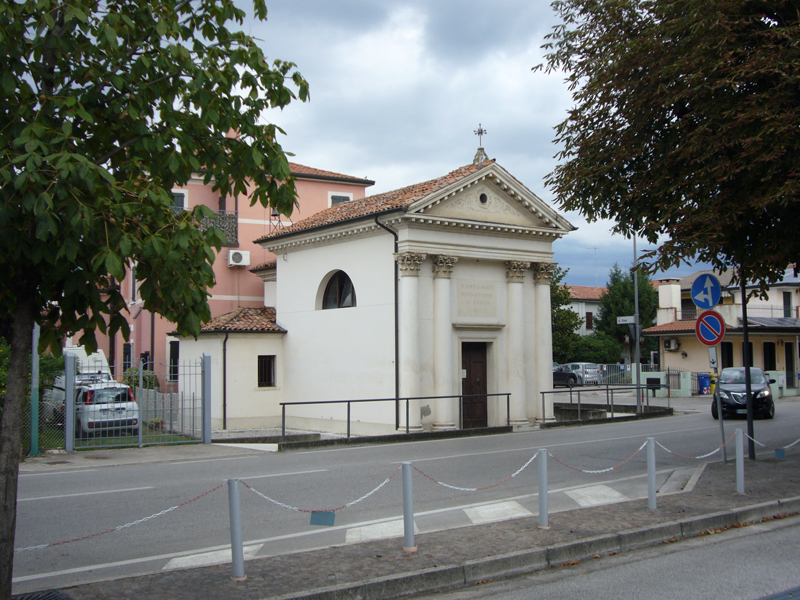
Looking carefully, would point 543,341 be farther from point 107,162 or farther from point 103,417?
point 107,162

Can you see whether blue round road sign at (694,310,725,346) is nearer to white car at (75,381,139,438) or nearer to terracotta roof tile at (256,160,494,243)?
terracotta roof tile at (256,160,494,243)

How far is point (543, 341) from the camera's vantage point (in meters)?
24.2

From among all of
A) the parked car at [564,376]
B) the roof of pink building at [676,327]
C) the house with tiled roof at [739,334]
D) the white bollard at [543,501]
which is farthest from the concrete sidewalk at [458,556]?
the parked car at [564,376]

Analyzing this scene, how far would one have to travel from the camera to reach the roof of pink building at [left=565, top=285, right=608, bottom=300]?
6788 cm

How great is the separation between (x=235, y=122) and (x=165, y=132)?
1.93 feet

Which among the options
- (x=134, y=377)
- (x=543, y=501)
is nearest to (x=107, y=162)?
(x=543, y=501)

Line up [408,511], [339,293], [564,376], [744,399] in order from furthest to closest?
[564,376] → [744,399] → [339,293] → [408,511]

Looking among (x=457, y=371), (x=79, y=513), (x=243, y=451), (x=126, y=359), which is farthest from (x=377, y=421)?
(x=126, y=359)

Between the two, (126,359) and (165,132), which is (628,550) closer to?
(165,132)

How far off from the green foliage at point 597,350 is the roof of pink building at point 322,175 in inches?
1123

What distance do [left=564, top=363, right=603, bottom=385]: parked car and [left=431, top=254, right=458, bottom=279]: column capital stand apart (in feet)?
101

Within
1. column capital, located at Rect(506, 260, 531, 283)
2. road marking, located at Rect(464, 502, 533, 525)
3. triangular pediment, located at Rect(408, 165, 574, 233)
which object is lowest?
road marking, located at Rect(464, 502, 533, 525)

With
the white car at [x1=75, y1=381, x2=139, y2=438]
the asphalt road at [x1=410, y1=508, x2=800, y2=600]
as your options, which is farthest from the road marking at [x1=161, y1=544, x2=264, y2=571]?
the white car at [x1=75, y1=381, x2=139, y2=438]

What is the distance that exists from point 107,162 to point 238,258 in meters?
23.7
